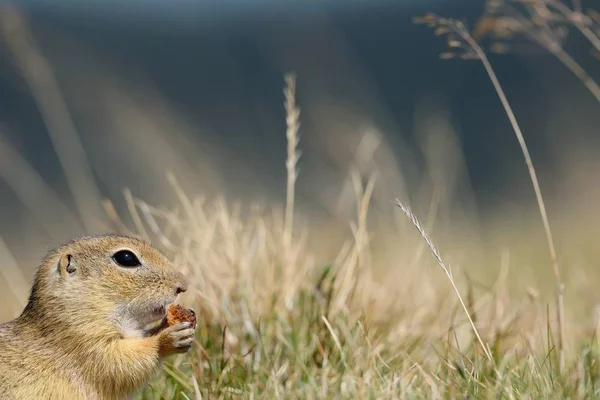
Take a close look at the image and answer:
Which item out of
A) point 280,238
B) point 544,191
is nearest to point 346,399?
point 280,238

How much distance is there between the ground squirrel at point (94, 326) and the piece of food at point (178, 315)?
33 millimetres

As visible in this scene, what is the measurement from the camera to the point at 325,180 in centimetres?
884

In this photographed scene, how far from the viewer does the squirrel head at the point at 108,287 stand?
3.68m

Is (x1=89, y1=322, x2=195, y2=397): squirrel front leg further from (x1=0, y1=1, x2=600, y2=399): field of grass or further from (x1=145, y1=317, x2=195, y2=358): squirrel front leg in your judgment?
(x1=0, y1=1, x2=600, y2=399): field of grass

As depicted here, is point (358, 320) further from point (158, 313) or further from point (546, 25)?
point (546, 25)

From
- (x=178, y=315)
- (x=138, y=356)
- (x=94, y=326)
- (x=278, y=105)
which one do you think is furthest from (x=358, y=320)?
(x=278, y=105)

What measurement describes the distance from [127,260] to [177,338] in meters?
0.35

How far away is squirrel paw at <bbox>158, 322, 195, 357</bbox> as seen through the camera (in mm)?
3574

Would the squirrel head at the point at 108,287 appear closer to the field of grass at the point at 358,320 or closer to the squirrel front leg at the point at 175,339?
the squirrel front leg at the point at 175,339

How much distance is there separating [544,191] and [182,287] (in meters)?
6.72

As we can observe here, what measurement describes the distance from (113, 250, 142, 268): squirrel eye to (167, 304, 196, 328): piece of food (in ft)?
0.63

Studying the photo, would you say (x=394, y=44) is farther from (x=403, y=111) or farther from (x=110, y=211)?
(x=110, y=211)

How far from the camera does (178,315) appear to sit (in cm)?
375

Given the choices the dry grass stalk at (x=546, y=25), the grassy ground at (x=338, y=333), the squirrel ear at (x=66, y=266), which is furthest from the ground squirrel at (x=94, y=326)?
the dry grass stalk at (x=546, y=25)
